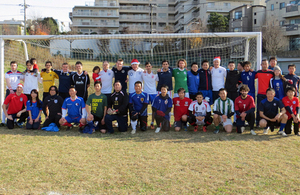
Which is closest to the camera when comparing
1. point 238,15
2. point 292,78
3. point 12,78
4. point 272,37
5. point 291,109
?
point 291,109

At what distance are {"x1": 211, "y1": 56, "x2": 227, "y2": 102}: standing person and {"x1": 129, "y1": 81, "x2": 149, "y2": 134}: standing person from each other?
74.9 inches

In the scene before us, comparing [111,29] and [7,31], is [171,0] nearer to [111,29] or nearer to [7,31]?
[111,29]

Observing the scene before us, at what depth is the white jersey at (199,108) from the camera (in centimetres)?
582

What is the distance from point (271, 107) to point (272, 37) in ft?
96.1

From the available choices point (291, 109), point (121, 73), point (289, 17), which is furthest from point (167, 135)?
point (289, 17)

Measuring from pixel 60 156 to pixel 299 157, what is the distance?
4.03 meters

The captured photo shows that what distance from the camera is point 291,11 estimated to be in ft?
107

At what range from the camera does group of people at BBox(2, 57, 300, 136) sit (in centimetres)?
558

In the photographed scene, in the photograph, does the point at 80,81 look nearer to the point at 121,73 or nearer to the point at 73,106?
the point at 73,106

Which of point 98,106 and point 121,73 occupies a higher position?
point 121,73

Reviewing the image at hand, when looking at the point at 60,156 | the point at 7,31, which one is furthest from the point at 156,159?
the point at 7,31

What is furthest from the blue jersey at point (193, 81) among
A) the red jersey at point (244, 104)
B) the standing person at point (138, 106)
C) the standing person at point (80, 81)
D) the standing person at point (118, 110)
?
the standing person at point (80, 81)

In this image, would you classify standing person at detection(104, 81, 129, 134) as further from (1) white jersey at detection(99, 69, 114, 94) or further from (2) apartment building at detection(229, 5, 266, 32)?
(2) apartment building at detection(229, 5, 266, 32)

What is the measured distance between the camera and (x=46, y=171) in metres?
3.33
